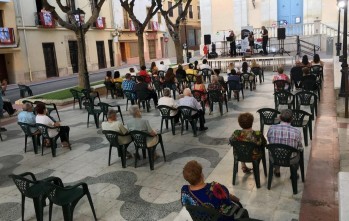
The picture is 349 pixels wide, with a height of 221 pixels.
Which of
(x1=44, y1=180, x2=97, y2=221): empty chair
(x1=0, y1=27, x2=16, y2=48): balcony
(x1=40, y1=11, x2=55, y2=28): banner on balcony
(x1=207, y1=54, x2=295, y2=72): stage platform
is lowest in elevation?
(x1=44, y1=180, x2=97, y2=221): empty chair

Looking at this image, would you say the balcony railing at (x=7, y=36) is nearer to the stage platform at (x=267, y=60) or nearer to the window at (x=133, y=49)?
the stage platform at (x=267, y=60)

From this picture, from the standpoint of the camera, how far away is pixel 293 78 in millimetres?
11656

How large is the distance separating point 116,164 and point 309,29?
22.2 metres

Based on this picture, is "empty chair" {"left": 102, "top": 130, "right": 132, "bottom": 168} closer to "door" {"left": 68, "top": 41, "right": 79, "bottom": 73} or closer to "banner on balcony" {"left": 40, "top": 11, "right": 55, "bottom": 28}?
"banner on balcony" {"left": 40, "top": 11, "right": 55, "bottom": 28}

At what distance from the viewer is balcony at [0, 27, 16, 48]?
73.8 ft

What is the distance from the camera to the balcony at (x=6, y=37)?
2250 centimetres

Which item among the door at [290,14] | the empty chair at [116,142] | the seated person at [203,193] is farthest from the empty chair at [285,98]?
the door at [290,14]

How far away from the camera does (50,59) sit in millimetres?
27281

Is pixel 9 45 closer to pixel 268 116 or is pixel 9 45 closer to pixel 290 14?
pixel 290 14

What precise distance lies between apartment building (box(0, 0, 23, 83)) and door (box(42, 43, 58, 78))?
278cm

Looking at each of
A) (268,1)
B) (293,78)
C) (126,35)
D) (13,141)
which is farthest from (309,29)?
(13,141)

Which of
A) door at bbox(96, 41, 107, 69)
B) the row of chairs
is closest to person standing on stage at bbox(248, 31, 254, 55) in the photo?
door at bbox(96, 41, 107, 69)

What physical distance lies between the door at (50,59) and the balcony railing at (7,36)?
330 cm

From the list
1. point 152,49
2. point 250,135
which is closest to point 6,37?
point 152,49
